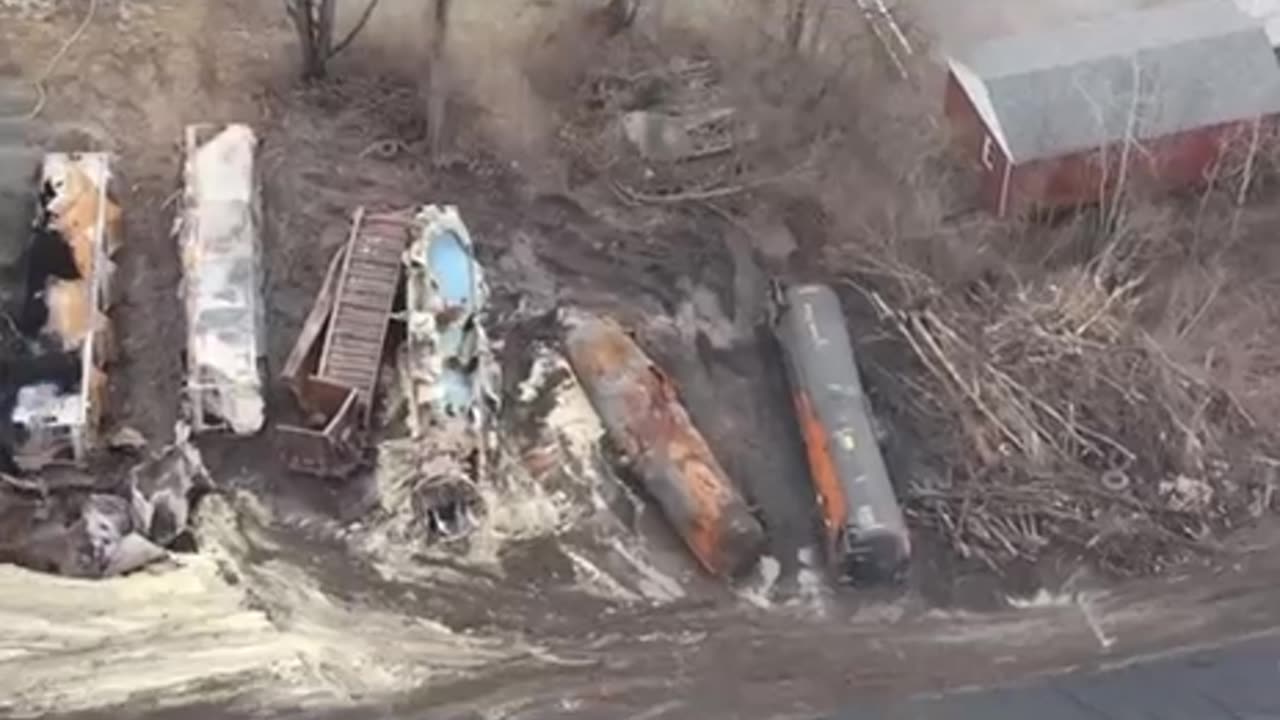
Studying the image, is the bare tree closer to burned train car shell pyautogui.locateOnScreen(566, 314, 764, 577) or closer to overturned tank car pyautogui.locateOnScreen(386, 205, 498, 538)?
overturned tank car pyautogui.locateOnScreen(386, 205, 498, 538)

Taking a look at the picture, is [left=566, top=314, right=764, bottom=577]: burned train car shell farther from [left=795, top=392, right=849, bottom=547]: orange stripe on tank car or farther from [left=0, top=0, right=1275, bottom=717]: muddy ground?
[left=795, top=392, right=849, bottom=547]: orange stripe on tank car

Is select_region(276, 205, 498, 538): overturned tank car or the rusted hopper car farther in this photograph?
the rusted hopper car

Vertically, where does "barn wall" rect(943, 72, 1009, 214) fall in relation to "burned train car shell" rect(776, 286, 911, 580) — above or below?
above

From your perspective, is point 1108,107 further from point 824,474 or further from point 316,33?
point 316,33

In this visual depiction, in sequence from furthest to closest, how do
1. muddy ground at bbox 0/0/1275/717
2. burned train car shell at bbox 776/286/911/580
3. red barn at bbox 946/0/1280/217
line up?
1. red barn at bbox 946/0/1280/217
2. burned train car shell at bbox 776/286/911/580
3. muddy ground at bbox 0/0/1275/717

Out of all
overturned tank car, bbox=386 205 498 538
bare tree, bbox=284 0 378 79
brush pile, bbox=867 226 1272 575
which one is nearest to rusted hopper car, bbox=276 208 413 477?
overturned tank car, bbox=386 205 498 538

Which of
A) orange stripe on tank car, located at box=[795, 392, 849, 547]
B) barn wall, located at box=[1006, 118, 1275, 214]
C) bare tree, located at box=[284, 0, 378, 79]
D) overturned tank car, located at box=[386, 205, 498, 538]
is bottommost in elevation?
orange stripe on tank car, located at box=[795, 392, 849, 547]

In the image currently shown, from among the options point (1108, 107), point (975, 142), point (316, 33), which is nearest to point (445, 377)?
point (316, 33)

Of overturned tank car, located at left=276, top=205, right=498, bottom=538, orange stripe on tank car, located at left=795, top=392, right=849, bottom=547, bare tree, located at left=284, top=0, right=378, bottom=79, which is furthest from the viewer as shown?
bare tree, located at left=284, top=0, right=378, bottom=79
